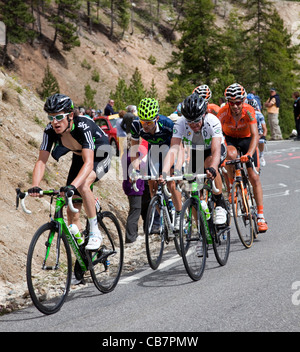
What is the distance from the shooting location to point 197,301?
5660mm

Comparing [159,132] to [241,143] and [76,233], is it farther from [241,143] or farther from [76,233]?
[76,233]

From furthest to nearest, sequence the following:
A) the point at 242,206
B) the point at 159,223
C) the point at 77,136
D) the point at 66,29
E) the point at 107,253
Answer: the point at 66,29 → the point at 242,206 → the point at 159,223 → the point at 107,253 → the point at 77,136

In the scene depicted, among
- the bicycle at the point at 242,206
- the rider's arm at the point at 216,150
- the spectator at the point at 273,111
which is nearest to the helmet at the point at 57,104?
the rider's arm at the point at 216,150

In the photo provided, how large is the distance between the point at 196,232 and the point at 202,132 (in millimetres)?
1465

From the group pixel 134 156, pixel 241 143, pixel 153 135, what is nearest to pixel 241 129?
pixel 241 143

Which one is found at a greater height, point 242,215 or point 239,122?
point 239,122

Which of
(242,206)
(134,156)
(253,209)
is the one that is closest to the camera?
(134,156)

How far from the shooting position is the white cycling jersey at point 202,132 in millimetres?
7383

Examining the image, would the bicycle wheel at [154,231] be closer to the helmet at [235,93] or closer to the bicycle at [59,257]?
the bicycle at [59,257]

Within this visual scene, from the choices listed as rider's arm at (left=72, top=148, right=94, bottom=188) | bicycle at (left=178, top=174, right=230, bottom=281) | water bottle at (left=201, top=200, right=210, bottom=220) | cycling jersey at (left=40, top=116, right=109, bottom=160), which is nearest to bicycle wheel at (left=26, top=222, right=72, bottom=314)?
rider's arm at (left=72, top=148, right=94, bottom=188)

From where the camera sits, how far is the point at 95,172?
6.52 m

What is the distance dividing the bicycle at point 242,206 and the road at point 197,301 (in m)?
0.22

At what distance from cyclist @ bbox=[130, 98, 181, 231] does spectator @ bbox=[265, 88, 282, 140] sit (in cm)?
1716

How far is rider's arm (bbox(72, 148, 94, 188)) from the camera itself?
5.78 meters
